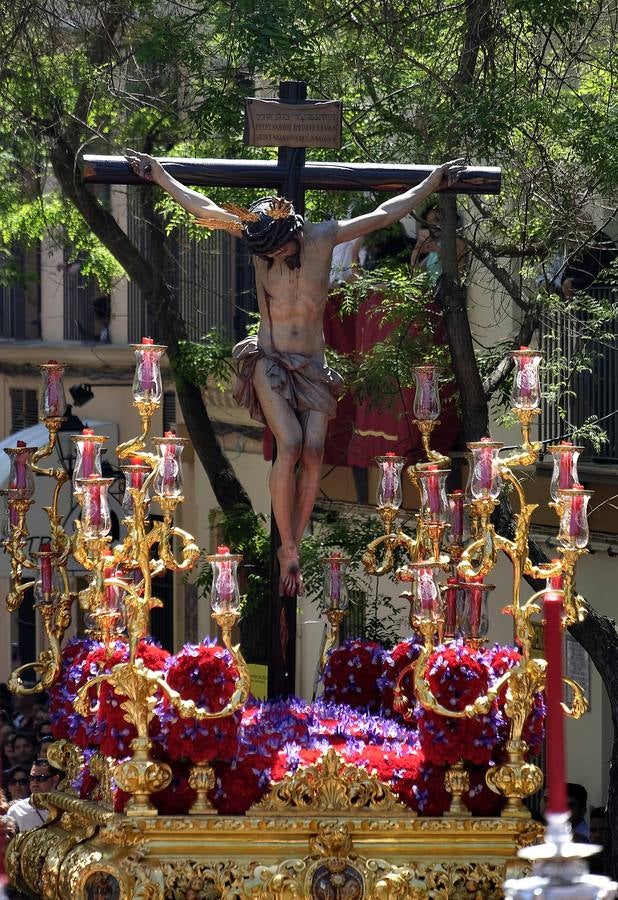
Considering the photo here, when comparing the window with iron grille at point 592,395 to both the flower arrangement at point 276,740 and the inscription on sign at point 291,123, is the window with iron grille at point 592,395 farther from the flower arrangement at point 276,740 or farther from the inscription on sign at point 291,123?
the flower arrangement at point 276,740

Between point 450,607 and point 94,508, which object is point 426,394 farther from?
point 94,508

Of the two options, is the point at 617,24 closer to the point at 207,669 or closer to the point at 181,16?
the point at 181,16

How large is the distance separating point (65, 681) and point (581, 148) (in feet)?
15.9

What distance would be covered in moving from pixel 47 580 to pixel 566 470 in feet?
8.81

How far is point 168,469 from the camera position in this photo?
27.0 feet

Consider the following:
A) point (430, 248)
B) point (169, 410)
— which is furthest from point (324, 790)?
point (169, 410)

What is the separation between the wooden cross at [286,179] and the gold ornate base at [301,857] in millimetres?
1323

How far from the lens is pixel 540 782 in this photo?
7.96 meters

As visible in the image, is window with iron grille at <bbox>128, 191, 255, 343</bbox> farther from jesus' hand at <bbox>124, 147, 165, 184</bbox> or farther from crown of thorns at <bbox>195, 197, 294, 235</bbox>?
crown of thorns at <bbox>195, 197, 294, 235</bbox>

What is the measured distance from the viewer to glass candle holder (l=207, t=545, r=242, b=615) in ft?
25.4

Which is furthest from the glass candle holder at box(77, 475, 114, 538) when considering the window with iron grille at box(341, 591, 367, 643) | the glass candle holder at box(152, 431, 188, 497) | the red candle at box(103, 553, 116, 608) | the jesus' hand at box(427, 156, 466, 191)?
the window with iron grille at box(341, 591, 367, 643)

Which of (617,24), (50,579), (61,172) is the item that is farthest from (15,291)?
(50,579)

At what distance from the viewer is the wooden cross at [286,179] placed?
358 inches

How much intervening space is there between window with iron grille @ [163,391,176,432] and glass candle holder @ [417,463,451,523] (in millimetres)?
13450
